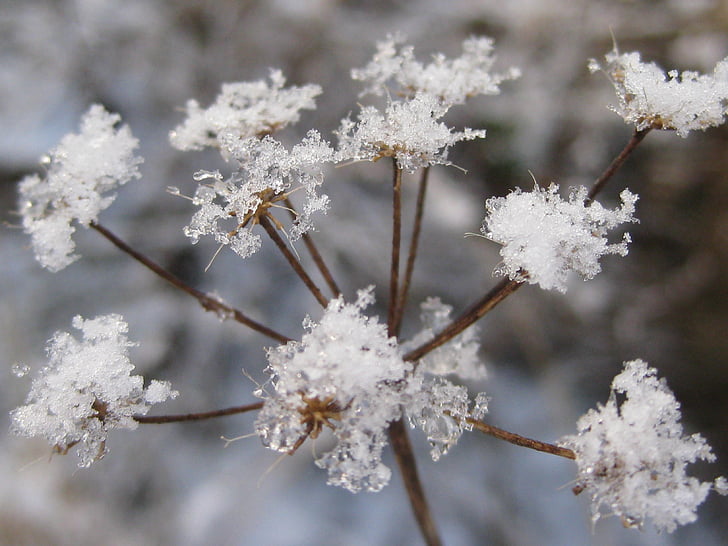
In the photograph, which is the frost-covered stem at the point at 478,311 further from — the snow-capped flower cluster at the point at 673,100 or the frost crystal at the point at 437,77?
the frost crystal at the point at 437,77

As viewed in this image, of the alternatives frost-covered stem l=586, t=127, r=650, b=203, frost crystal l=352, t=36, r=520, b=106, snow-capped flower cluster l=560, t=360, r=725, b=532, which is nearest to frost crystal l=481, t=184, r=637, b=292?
frost-covered stem l=586, t=127, r=650, b=203

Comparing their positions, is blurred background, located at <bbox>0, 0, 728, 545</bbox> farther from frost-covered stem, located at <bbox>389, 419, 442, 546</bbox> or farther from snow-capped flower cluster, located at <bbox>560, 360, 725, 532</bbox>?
snow-capped flower cluster, located at <bbox>560, 360, 725, 532</bbox>

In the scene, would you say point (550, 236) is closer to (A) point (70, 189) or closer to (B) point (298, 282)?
(A) point (70, 189)

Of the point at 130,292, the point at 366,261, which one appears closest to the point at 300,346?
the point at 366,261

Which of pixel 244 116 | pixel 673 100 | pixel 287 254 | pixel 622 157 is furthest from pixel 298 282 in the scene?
pixel 673 100

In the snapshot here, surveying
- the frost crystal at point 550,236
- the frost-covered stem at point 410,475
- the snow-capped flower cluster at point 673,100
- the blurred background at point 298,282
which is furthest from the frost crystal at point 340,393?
the blurred background at point 298,282

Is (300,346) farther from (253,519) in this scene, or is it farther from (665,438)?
(253,519)
